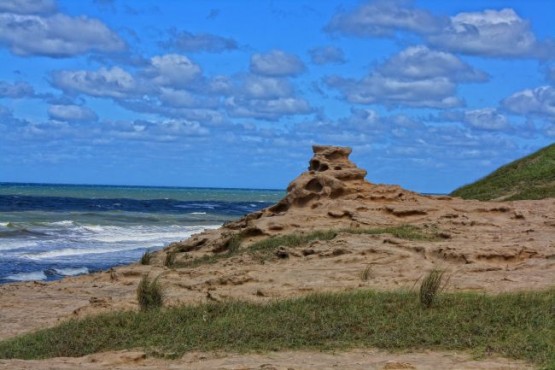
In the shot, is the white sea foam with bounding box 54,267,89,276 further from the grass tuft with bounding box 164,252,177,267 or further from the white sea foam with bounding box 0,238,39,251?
the white sea foam with bounding box 0,238,39,251

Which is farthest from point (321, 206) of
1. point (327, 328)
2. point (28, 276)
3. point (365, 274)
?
point (327, 328)

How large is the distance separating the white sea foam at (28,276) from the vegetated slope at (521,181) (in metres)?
11.5

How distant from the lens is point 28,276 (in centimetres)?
2206

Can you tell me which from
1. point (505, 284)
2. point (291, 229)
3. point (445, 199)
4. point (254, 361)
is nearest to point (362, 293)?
point (505, 284)

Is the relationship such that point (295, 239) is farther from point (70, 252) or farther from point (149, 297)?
point (70, 252)

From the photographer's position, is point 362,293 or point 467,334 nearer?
point 467,334

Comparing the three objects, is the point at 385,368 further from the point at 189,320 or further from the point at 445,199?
the point at 445,199

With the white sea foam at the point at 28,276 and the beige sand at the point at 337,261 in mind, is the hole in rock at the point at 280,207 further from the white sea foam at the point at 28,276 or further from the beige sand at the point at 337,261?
the white sea foam at the point at 28,276

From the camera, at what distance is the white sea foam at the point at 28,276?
21675 millimetres

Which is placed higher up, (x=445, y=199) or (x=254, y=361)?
(x=445, y=199)

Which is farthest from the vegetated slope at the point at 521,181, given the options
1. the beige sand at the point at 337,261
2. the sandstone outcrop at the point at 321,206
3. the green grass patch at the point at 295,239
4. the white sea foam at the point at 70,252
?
the white sea foam at the point at 70,252

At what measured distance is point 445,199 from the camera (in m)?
20.5

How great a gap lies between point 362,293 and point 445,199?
356 inches

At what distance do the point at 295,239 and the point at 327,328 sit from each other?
283 inches
